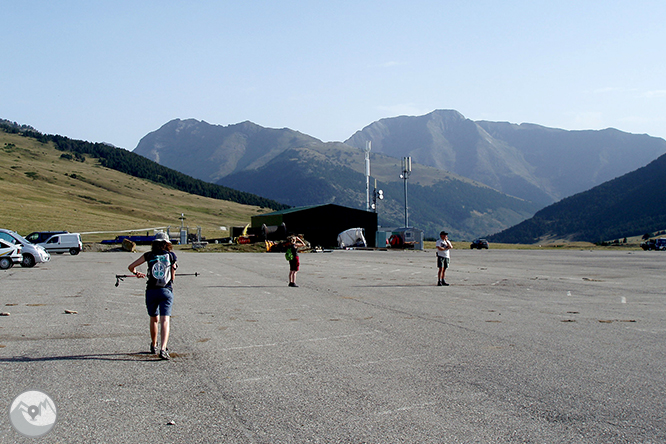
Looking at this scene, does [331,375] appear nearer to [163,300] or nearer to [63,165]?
[163,300]

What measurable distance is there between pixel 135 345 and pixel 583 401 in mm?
6706

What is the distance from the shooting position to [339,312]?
42.6ft

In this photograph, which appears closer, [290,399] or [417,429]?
[417,429]

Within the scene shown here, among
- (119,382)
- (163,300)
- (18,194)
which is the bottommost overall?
(119,382)

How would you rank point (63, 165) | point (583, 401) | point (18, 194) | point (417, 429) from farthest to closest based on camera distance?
point (63, 165)
point (18, 194)
point (583, 401)
point (417, 429)

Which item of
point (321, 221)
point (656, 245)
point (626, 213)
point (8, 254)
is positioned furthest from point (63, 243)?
point (626, 213)

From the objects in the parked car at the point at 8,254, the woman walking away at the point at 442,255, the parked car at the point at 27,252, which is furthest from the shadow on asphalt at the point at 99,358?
the parked car at the point at 27,252

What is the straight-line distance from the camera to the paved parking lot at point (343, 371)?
5.21 m

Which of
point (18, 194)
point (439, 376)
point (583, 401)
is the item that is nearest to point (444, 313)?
point (439, 376)

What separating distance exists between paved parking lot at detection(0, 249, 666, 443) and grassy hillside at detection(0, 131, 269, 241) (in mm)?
74997

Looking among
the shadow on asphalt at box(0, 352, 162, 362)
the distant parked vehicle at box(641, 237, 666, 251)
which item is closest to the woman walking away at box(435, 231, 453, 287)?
the shadow on asphalt at box(0, 352, 162, 362)

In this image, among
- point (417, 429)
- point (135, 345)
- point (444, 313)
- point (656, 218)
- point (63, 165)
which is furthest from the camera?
point (63, 165)

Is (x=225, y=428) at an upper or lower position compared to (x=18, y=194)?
lower

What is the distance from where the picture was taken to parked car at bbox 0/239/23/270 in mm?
27250
